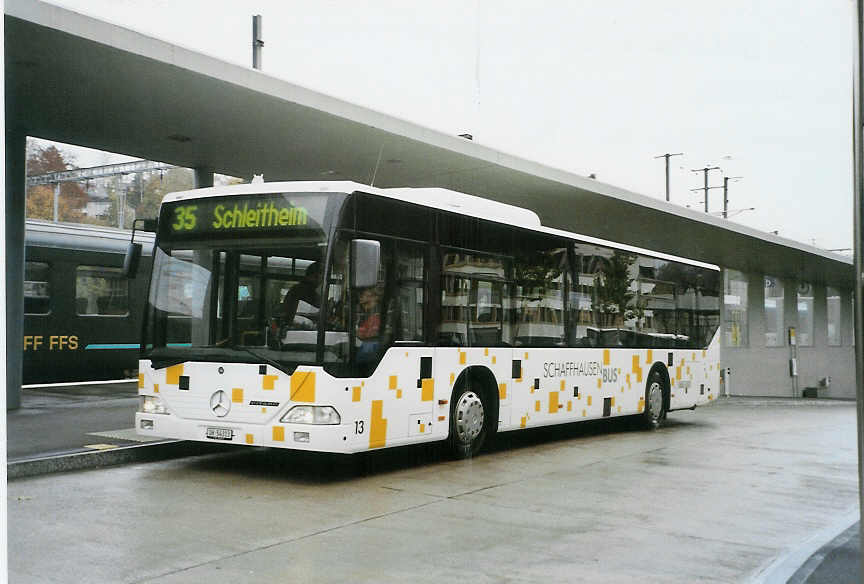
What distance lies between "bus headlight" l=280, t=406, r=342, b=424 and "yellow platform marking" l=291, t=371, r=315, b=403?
0.32ft

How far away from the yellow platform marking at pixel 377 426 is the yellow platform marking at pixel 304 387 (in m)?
0.79

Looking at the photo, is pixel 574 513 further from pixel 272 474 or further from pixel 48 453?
pixel 48 453

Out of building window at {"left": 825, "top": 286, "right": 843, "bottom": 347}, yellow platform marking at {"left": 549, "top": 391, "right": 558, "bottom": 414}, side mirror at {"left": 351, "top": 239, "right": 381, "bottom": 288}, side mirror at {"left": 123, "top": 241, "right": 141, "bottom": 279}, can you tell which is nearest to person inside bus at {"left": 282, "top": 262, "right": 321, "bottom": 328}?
side mirror at {"left": 351, "top": 239, "right": 381, "bottom": 288}

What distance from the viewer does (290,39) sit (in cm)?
1254

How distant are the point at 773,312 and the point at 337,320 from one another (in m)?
30.7

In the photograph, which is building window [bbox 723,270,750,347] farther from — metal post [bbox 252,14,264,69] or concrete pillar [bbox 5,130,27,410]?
concrete pillar [bbox 5,130,27,410]

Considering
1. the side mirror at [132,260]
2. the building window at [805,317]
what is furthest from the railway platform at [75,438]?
the building window at [805,317]

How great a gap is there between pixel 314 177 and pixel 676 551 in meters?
12.0

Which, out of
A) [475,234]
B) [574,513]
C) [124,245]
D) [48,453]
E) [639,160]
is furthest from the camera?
[124,245]

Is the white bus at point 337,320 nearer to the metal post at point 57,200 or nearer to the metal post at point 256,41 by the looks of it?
the metal post at point 256,41

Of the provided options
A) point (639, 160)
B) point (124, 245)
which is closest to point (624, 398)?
point (639, 160)

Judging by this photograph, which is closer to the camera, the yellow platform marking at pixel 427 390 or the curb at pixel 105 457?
the curb at pixel 105 457

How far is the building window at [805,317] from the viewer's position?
36750 mm

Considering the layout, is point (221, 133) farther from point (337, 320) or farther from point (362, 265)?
point (337, 320)
